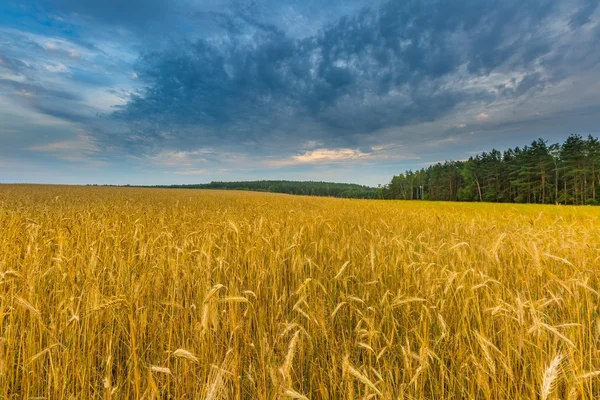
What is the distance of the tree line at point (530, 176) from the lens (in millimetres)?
52438

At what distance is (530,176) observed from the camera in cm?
6000

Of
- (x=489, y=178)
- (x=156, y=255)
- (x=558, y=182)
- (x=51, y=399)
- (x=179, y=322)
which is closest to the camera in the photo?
(x=51, y=399)

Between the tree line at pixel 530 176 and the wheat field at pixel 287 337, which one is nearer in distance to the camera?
the wheat field at pixel 287 337

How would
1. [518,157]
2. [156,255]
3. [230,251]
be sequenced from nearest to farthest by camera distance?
[156,255], [230,251], [518,157]

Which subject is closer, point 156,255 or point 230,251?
point 156,255

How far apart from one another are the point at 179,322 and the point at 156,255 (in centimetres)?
157

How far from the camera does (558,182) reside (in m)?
58.5

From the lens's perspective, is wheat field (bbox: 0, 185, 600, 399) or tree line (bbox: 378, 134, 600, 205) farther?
tree line (bbox: 378, 134, 600, 205)

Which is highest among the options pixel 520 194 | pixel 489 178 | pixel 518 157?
pixel 518 157

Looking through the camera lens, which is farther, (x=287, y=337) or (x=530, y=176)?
(x=530, y=176)

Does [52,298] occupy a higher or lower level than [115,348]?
higher

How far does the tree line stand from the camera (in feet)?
172

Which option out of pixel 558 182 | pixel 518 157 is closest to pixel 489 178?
pixel 518 157

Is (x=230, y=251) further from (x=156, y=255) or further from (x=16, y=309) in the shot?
(x=16, y=309)
